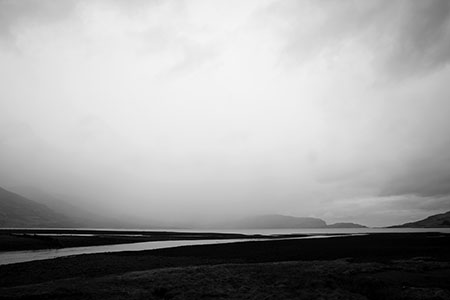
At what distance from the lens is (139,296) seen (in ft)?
60.2

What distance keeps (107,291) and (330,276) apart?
18272 millimetres

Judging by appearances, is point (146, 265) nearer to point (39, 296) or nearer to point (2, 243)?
point (39, 296)

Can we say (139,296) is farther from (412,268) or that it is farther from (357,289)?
(412,268)

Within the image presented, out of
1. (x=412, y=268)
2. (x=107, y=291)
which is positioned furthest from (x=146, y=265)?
(x=412, y=268)

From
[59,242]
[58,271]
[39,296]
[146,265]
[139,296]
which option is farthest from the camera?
[59,242]

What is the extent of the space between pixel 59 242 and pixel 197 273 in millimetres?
56507

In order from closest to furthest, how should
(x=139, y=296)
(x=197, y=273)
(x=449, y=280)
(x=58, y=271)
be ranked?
(x=139, y=296), (x=449, y=280), (x=197, y=273), (x=58, y=271)

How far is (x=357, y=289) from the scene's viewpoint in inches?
798

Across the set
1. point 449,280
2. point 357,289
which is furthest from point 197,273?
point 449,280

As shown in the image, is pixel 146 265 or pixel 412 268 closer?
pixel 412 268

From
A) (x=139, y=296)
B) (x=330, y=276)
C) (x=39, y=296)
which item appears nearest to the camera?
(x=39, y=296)

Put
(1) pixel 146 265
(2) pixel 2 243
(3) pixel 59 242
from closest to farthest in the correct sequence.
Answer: (1) pixel 146 265
(2) pixel 2 243
(3) pixel 59 242

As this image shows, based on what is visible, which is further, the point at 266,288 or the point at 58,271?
the point at 58,271

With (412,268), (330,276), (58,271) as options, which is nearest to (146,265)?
(58,271)
